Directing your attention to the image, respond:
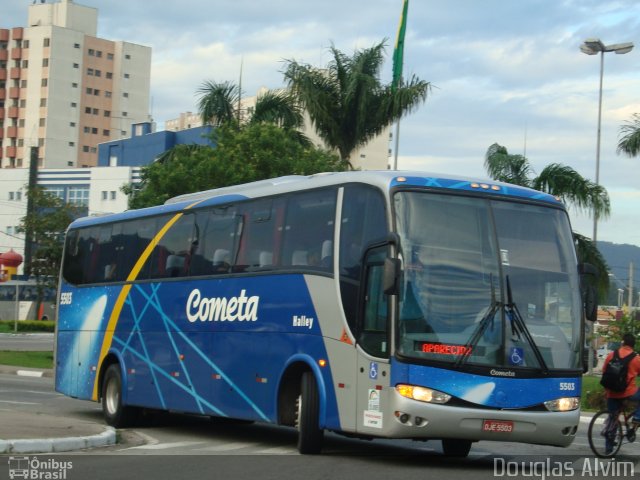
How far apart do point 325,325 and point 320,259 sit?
882 mm

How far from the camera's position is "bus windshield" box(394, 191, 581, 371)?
42.5 feet

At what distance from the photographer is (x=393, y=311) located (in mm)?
12992

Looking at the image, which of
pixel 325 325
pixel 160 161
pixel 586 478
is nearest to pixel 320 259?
pixel 325 325

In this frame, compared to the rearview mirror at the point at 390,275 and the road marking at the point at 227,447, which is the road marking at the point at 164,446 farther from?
the rearview mirror at the point at 390,275

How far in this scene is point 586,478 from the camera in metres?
12.3

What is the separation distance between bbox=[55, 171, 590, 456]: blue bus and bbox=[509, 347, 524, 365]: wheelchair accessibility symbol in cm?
2

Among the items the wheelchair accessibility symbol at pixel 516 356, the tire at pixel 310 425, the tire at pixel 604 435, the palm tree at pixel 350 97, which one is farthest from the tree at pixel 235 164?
the wheelchair accessibility symbol at pixel 516 356

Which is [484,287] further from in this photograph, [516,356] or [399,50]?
[399,50]

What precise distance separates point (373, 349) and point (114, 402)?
7.97 m

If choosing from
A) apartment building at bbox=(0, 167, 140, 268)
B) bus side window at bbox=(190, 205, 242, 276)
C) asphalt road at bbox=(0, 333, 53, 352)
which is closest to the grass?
asphalt road at bbox=(0, 333, 53, 352)

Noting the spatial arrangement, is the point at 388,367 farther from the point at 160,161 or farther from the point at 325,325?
the point at 160,161

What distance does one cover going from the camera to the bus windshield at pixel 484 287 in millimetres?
12961

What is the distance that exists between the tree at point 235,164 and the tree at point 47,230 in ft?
80.5

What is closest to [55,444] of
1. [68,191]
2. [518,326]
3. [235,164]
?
[518,326]
